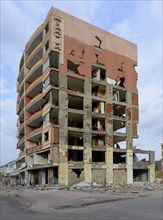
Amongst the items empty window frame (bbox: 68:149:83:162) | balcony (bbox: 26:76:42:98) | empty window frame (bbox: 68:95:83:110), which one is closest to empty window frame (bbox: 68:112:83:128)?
empty window frame (bbox: 68:95:83:110)

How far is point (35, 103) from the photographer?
50.1m

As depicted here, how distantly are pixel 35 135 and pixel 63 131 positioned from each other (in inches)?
300

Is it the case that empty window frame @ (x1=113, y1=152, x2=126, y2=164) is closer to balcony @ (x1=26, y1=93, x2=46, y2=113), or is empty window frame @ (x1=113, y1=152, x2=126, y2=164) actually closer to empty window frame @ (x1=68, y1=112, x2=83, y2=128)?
empty window frame @ (x1=68, y1=112, x2=83, y2=128)

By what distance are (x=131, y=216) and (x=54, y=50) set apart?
3565 centimetres

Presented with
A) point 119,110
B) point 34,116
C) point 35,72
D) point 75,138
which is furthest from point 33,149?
point 119,110

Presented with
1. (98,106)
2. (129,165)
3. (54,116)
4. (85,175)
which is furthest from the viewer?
(129,165)

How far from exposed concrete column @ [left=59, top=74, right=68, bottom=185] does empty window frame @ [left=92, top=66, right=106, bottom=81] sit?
7.17 m

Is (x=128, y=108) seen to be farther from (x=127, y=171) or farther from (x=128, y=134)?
(x=127, y=171)

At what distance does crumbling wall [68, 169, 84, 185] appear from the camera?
139 feet

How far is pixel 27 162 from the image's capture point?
170ft

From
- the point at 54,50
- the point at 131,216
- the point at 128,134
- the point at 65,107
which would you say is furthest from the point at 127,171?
the point at 131,216

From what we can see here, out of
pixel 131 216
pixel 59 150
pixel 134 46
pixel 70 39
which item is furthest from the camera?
pixel 134 46

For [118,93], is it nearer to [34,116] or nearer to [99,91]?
[99,91]

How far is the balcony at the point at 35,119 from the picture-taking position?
47.8m
